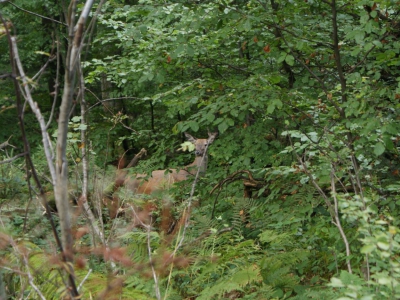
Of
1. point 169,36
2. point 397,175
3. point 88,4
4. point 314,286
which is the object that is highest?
point 88,4

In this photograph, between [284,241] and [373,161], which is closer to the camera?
[373,161]

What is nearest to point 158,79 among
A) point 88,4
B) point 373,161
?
point 373,161

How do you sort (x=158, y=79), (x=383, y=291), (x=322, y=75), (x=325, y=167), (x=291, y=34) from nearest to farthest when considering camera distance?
(x=383, y=291) < (x=325, y=167) < (x=291, y=34) < (x=158, y=79) < (x=322, y=75)

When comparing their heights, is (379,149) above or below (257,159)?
above

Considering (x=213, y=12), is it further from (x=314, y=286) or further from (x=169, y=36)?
(x=314, y=286)

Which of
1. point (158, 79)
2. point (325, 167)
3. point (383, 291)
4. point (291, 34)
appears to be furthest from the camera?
point (158, 79)

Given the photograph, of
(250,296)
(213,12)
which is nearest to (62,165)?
(250,296)

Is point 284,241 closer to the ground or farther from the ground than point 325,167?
closer to the ground

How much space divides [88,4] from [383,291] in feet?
5.60

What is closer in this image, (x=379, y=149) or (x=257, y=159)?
(x=379, y=149)

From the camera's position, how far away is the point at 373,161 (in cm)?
429

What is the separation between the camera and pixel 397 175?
4.37 m

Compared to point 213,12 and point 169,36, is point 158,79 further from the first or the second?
point 213,12

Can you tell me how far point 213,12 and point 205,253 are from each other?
80.9 inches
